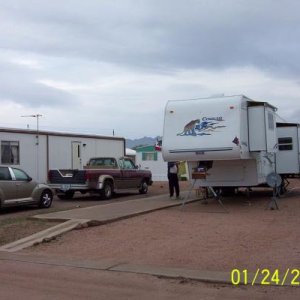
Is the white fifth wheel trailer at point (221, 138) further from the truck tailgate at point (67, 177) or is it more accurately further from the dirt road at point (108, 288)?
the dirt road at point (108, 288)

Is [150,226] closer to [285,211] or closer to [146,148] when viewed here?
[285,211]

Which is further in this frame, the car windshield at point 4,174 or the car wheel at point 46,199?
the car wheel at point 46,199

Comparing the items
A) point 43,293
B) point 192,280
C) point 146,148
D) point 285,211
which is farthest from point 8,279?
point 146,148

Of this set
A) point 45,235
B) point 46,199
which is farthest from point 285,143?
point 45,235

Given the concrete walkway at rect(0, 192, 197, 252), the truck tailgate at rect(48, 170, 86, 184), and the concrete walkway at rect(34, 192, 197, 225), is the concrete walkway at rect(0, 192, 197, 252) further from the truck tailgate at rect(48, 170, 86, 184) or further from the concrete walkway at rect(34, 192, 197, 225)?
the truck tailgate at rect(48, 170, 86, 184)

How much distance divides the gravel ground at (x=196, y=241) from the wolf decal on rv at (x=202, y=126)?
2.57 meters

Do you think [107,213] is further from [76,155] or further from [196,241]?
[76,155]

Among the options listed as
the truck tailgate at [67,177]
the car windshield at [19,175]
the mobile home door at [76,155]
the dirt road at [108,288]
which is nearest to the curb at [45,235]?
the dirt road at [108,288]

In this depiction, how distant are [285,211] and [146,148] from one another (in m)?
26.8

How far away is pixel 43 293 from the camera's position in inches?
269

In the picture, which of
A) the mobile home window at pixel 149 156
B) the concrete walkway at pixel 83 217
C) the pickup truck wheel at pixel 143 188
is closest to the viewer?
the concrete walkway at pixel 83 217

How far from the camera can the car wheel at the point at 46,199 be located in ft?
57.5

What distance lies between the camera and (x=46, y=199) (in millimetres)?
17750
